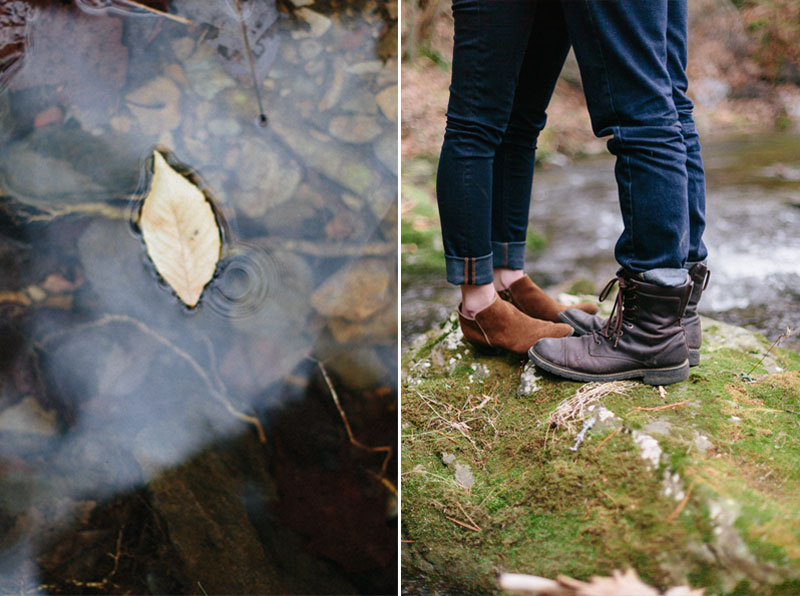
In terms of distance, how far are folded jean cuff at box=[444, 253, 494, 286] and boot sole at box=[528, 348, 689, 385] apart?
0.79 ft

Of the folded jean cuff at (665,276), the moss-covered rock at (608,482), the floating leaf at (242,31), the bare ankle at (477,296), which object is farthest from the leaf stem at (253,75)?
the folded jean cuff at (665,276)

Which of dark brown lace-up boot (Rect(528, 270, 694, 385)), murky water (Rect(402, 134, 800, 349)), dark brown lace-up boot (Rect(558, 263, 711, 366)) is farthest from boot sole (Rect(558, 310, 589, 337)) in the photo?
murky water (Rect(402, 134, 800, 349))

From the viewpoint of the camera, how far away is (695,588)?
0.77 m

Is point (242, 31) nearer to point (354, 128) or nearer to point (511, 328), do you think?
point (354, 128)

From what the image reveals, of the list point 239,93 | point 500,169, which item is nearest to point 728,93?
point 500,169

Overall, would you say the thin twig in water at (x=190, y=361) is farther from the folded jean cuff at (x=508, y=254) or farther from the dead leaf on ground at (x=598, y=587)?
the folded jean cuff at (x=508, y=254)

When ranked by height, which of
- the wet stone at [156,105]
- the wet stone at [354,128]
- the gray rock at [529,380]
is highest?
the wet stone at [156,105]

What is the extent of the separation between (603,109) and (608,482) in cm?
68

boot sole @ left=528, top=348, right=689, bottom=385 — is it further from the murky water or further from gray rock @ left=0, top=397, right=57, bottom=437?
gray rock @ left=0, top=397, right=57, bottom=437

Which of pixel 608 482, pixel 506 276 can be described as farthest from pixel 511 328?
pixel 608 482

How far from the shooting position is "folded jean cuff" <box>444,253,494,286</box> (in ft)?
3.93

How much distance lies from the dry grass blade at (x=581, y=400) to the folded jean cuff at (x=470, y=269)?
309mm

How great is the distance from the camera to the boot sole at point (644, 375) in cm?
111

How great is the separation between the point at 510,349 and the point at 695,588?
0.61m
